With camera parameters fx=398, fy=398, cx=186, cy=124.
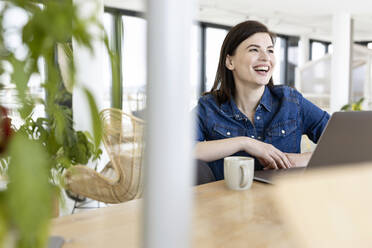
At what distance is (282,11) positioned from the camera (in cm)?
759

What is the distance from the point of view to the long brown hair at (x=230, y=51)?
69.7 inches

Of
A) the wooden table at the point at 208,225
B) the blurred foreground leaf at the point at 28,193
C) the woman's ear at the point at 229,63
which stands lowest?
the wooden table at the point at 208,225

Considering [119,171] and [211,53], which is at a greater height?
[211,53]

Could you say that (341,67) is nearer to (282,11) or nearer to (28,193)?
(282,11)

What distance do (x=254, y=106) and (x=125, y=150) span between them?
1049 millimetres

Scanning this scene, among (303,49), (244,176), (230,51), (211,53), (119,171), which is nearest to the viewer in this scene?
(244,176)

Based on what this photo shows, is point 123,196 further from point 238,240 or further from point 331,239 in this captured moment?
point 331,239

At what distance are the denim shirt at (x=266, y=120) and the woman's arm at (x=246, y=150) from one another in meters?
0.19

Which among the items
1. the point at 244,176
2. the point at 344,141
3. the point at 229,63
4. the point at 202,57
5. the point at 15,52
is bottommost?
the point at 244,176

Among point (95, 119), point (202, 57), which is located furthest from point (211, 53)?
point (95, 119)

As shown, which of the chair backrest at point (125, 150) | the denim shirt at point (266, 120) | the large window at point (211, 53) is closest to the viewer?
the denim shirt at point (266, 120)

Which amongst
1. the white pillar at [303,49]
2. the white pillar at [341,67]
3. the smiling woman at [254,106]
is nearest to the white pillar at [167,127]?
the smiling woman at [254,106]

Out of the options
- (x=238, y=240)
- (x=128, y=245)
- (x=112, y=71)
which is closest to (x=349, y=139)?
(x=238, y=240)

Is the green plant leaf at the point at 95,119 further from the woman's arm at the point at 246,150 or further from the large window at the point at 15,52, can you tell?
the woman's arm at the point at 246,150
